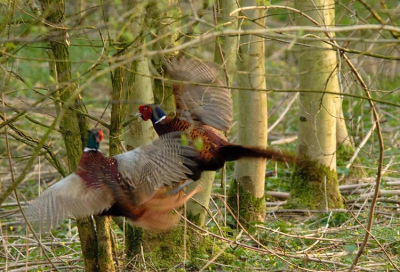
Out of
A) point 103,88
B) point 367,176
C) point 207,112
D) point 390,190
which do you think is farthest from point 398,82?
point 207,112

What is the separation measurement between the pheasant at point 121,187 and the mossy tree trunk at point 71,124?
14cm

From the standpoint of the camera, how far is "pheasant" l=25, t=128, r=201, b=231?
3.92 m

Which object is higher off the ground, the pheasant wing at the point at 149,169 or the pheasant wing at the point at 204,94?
the pheasant wing at the point at 204,94

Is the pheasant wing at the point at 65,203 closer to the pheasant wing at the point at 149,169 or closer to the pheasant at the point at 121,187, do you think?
the pheasant at the point at 121,187

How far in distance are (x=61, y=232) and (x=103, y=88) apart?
5451mm

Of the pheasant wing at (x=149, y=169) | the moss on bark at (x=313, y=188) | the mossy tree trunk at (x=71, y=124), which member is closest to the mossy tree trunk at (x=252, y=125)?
the moss on bark at (x=313, y=188)

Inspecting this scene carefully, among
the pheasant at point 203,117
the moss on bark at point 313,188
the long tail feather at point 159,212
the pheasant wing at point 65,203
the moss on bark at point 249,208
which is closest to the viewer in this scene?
the pheasant wing at point 65,203

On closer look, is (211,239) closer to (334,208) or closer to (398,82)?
(334,208)

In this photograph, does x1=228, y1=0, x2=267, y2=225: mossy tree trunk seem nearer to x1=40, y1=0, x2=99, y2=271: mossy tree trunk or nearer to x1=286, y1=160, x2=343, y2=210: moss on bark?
x1=286, y1=160, x2=343, y2=210: moss on bark

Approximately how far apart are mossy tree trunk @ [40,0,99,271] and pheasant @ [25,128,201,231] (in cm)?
14

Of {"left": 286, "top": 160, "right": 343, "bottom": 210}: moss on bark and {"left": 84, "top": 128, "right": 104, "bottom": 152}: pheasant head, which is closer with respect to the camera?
{"left": 84, "top": 128, "right": 104, "bottom": 152}: pheasant head

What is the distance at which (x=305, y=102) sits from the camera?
6188 millimetres

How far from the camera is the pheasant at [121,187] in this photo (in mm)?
3922

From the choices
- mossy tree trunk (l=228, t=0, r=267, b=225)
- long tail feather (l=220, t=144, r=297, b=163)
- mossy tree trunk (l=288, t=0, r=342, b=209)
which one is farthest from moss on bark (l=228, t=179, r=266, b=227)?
long tail feather (l=220, t=144, r=297, b=163)
